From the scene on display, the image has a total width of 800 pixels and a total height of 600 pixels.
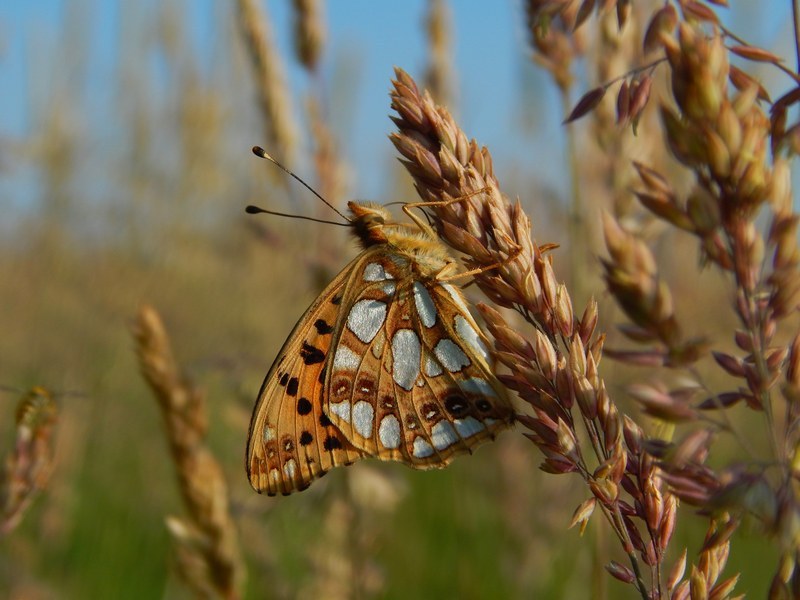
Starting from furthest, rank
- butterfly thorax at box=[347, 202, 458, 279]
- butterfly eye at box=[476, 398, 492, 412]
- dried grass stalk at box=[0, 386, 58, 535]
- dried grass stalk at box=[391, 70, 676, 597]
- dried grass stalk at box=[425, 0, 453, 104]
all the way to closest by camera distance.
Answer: dried grass stalk at box=[425, 0, 453, 104] < butterfly thorax at box=[347, 202, 458, 279] < butterfly eye at box=[476, 398, 492, 412] < dried grass stalk at box=[0, 386, 58, 535] < dried grass stalk at box=[391, 70, 676, 597]

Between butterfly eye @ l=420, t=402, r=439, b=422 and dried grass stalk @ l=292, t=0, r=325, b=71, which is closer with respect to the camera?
butterfly eye @ l=420, t=402, r=439, b=422

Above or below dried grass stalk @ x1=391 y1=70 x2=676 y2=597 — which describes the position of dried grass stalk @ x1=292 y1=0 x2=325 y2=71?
above

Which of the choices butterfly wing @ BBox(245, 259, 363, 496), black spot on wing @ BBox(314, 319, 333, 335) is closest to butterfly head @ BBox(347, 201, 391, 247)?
butterfly wing @ BBox(245, 259, 363, 496)

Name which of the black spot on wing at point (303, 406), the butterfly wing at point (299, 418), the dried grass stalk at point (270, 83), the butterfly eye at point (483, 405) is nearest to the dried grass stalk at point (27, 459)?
the butterfly wing at point (299, 418)

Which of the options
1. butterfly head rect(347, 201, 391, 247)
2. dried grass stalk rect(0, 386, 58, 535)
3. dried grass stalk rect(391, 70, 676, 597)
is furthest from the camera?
butterfly head rect(347, 201, 391, 247)

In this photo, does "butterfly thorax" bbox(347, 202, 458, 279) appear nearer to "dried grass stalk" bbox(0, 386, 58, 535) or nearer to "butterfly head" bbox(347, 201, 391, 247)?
"butterfly head" bbox(347, 201, 391, 247)

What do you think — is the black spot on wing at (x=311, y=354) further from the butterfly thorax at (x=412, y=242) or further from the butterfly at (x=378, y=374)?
the butterfly thorax at (x=412, y=242)

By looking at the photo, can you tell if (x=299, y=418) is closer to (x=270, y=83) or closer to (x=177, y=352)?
(x=270, y=83)
